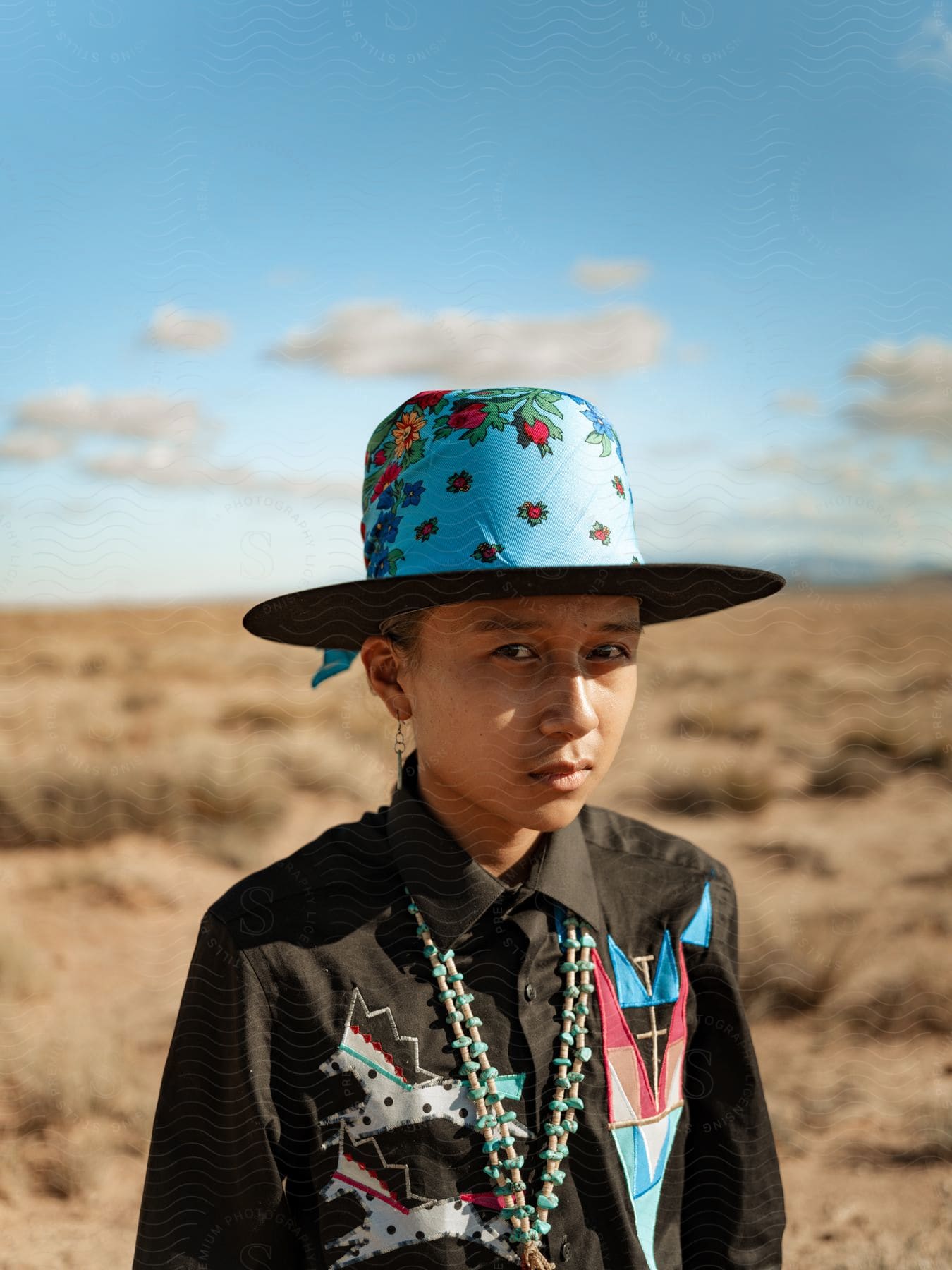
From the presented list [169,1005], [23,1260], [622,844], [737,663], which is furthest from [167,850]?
[737,663]

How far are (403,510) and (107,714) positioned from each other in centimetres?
781

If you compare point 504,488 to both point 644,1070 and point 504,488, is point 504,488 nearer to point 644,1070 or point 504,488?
point 504,488

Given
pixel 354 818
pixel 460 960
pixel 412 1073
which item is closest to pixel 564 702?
pixel 460 960

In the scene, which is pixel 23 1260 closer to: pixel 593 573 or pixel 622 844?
pixel 622 844

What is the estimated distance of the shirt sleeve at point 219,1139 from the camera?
1.24 m

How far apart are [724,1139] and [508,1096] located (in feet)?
1.11

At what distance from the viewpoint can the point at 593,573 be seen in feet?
4.07

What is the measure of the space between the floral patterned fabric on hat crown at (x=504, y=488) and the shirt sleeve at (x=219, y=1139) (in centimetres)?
51

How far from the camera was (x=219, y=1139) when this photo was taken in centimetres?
127

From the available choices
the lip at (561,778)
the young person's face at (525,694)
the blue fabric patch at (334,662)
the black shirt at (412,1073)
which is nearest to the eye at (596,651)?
the young person's face at (525,694)

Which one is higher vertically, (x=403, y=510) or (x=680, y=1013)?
(x=403, y=510)

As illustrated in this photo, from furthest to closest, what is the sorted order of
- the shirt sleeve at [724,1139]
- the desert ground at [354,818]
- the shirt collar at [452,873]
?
the desert ground at [354,818]
the shirt sleeve at [724,1139]
the shirt collar at [452,873]

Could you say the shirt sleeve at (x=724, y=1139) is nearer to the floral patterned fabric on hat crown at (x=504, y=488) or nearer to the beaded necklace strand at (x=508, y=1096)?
the beaded necklace strand at (x=508, y=1096)

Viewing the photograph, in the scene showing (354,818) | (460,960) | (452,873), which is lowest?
(354,818)
